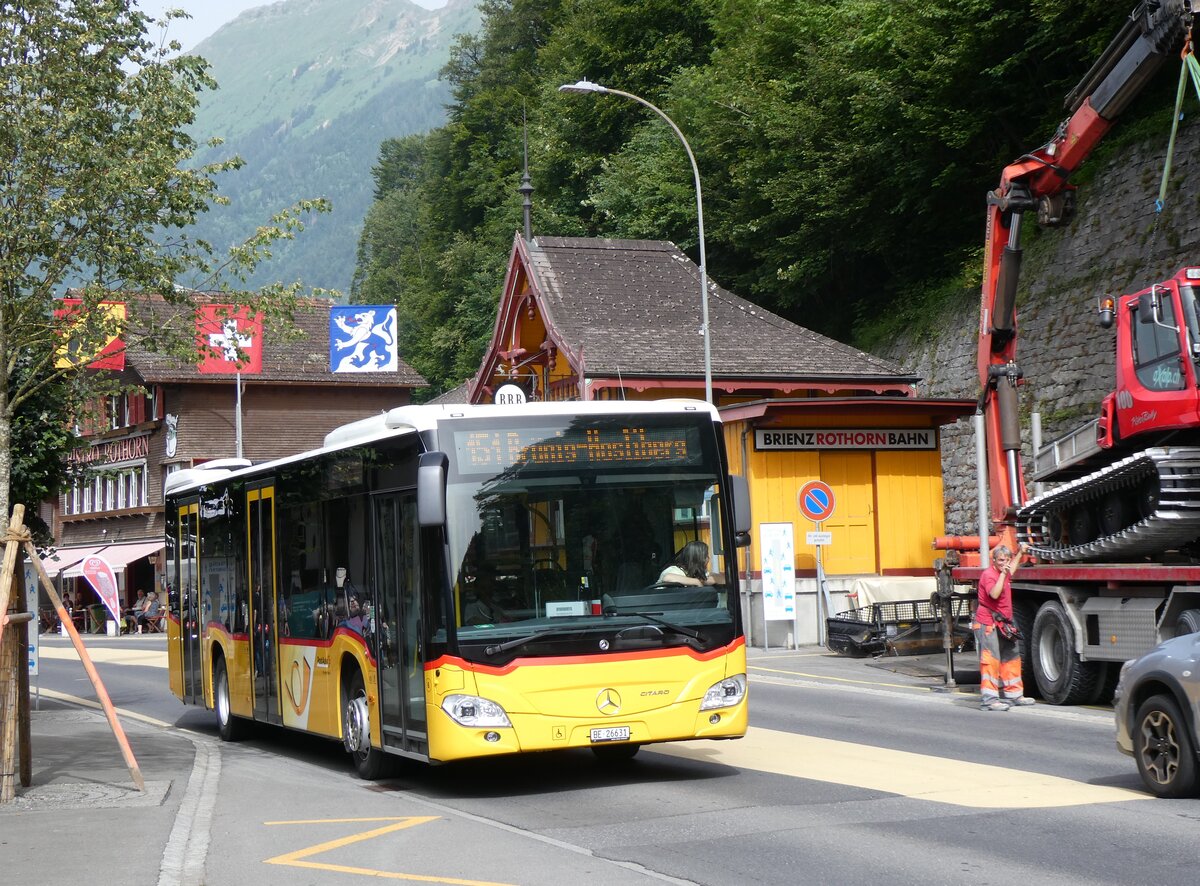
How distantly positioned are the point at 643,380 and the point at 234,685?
18.4 m

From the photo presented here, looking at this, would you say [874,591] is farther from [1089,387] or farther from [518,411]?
[518,411]

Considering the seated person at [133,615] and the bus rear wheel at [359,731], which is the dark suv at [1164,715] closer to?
the bus rear wheel at [359,731]

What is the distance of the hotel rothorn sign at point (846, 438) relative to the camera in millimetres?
30703

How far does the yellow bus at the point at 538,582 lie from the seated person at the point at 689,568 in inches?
0.9

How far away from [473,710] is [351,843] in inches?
66.0

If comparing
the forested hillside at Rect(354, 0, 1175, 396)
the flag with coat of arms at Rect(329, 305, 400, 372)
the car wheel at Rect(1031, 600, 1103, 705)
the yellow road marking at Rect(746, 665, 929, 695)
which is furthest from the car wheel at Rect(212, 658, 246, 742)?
the flag with coat of arms at Rect(329, 305, 400, 372)

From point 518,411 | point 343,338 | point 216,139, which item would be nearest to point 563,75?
point 343,338

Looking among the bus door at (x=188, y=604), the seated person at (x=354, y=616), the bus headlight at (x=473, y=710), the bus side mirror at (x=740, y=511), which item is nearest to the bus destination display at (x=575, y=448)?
the bus side mirror at (x=740, y=511)

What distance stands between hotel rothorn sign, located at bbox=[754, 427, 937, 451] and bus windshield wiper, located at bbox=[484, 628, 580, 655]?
1939 cm

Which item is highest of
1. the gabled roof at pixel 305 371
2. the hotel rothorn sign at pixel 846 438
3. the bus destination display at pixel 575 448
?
the gabled roof at pixel 305 371

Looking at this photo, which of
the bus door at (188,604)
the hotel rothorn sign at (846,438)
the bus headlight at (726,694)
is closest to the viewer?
the bus headlight at (726,694)

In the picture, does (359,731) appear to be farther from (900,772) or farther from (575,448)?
(900,772)

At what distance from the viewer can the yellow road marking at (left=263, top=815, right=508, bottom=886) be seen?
8.47m

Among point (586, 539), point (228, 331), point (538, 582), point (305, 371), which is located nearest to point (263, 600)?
point (228, 331)
